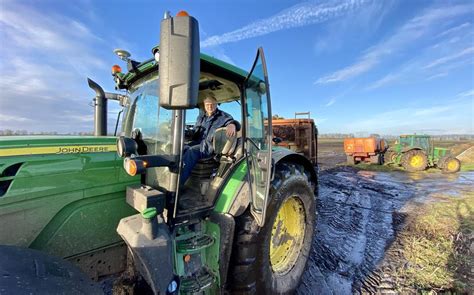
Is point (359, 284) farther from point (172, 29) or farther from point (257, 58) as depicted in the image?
point (172, 29)

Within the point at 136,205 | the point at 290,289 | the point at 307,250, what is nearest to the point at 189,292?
→ the point at 136,205

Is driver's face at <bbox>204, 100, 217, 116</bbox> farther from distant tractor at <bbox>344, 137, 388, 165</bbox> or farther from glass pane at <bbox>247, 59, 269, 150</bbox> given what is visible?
distant tractor at <bbox>344, 137, 388, 165</bbox>

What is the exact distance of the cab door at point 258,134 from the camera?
2002mm

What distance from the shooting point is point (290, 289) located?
95.7 inches

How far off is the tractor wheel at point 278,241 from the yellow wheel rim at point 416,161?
13.1m

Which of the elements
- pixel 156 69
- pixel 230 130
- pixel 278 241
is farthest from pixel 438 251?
pixel 156 69

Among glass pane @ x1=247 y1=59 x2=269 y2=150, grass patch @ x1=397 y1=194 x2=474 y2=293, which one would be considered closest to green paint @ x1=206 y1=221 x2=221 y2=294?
glass pane @ x1=247 y1=59 x2=269 y2=150

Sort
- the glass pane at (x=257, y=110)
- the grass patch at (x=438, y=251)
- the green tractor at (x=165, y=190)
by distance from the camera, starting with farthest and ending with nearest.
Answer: the grass patch at (x=438, y=251) < the glass pane at (x=257, y=110) < the green tractor at (x=165, y=190)

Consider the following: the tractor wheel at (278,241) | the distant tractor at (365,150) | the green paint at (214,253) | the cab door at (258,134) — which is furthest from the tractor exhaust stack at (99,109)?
the distant tractor at (365,150)

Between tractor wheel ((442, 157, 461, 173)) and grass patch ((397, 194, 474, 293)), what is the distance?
8.85 meters

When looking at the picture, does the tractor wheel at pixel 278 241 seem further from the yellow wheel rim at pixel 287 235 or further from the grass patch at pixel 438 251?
the grass patch at pixel 438 251

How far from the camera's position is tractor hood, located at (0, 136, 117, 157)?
61.5 inches

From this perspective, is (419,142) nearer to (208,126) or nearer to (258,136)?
(258,136)

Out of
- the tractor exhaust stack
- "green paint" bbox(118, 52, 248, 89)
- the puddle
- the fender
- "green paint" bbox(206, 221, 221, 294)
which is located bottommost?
the puddle
